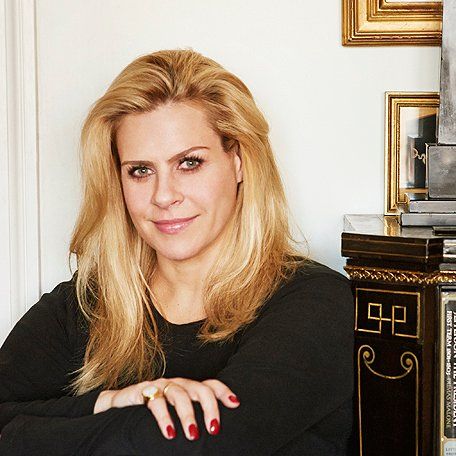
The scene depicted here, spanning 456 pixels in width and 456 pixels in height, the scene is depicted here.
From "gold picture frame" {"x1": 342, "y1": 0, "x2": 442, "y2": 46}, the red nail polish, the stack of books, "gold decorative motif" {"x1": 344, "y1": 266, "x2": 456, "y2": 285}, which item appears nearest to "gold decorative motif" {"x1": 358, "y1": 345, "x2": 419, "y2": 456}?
"gold decorative motif" {"x1": 344, "y1": 266, "x2": 456, "y2": 285}

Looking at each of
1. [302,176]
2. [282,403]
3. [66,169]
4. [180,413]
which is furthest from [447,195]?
[66,169]

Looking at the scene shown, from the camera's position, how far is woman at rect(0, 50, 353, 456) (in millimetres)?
1710

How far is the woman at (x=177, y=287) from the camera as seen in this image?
5.61 ft

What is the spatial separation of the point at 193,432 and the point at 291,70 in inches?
44.6

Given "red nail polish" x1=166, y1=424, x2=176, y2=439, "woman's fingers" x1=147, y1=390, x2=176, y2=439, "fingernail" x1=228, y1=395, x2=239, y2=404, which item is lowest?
"red nail polish" x1=166, y1=424, x2=176, y2=439

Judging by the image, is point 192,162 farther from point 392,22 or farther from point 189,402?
point 392,22

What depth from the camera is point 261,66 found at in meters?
2.37

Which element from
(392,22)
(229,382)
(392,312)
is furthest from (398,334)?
(392,22)

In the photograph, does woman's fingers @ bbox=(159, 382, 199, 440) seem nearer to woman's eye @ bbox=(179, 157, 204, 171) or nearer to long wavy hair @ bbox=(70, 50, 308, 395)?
long wavy hair @ bbox=(70, 50, 308, 395)

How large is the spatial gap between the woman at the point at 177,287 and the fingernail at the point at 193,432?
136 mm

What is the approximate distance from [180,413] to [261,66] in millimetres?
1103

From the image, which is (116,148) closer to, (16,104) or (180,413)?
(16,104)

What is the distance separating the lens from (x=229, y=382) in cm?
159

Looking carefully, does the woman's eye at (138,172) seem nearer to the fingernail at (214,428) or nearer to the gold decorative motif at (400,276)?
the gold decorative motif at (400,276)
